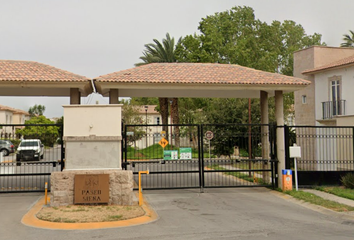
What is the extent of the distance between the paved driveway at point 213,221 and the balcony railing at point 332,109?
455 inches

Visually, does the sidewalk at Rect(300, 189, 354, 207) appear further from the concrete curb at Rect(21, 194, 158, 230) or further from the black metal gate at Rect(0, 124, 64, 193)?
the black metal gate at Rect(0, 124, 64, 193)

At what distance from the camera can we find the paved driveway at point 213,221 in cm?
894

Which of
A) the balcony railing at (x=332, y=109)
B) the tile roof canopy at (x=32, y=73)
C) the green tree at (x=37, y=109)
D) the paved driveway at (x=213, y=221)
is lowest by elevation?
the paved driveway at (x=213, y=221)

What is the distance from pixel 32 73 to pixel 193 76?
20.6 feet

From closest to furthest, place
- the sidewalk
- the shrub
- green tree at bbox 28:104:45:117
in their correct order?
the sidewalk → the shrub → green tree at bbox 28:104:45:117

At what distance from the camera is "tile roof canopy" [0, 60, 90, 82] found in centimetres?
1482

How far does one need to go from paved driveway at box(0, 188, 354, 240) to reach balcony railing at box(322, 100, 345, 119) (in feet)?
37.9

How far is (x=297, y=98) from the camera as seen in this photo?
28.2m

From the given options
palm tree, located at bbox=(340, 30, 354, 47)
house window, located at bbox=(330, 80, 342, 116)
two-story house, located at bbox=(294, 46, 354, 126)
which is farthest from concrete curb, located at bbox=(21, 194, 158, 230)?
palm tree, located at bbox=(340, 30, 354, 47)

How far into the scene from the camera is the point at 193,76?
53.9ft

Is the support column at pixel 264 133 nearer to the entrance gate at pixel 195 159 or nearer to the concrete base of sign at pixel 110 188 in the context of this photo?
the entrance gate at pixel 195 159

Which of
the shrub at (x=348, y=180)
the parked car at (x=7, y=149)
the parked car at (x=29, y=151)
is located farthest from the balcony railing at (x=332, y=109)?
the parked car at (x=7, y=149)

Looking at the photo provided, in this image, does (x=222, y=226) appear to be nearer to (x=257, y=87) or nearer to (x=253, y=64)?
(x=257, y=87)

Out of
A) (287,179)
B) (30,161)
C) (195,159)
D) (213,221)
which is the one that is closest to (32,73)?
(30,161)
